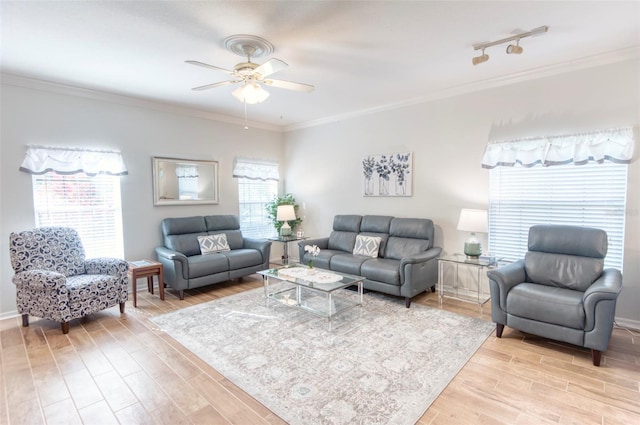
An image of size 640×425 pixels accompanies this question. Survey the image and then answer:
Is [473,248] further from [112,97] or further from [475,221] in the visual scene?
[112,97]

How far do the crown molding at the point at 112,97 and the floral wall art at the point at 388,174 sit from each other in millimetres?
2407

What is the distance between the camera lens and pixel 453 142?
14.1 ft

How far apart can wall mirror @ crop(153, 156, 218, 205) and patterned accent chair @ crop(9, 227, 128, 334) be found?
1300 millimetres

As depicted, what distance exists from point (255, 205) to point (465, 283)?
386 cm

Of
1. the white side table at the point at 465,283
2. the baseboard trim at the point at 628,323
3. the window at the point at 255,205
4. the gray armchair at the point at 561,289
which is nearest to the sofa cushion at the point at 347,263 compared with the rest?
the white side table at the point at 465,283

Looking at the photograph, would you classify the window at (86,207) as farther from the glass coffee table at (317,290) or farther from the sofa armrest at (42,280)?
the glass coffee table at (317,290)

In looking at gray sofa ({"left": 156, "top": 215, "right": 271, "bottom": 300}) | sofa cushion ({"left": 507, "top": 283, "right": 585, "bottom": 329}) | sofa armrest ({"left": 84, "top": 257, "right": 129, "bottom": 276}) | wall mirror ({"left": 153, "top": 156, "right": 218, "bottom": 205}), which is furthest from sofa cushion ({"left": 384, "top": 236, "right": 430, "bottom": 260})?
sofa armrest ({"left": 84, "top": 257, "right": 129, "bottom": 276})

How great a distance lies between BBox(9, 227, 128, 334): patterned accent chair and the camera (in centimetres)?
316

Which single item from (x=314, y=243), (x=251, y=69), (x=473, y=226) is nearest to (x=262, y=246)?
(x=314, y=243)

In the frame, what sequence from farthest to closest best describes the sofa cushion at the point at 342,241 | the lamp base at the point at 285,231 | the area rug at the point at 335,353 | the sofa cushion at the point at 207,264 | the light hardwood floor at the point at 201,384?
the lamp base at the point at 285,231 → the sofa cushion at the point at 342,241 → the sofa cushion at the point at 207,264 → the area rug at the point at 335,353 → the light hardwood floor at the point at 201,384

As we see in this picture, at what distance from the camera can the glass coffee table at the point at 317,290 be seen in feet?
11.1

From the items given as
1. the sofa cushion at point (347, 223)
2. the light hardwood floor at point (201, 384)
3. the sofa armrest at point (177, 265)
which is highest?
the sofa cushion at point (347, 223)

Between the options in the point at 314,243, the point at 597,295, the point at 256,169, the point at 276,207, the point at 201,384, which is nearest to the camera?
the point at 201,384

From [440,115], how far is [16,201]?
534cm
